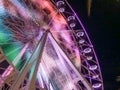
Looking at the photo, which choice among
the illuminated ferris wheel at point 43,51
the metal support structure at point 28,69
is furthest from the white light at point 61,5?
the metal support structure at point 28,69

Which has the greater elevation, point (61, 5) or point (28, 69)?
point (61, 5)

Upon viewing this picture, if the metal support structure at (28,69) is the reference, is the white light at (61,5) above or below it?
above

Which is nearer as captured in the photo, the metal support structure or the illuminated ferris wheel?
the metal support structure

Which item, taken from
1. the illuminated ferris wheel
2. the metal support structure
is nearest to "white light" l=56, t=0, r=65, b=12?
the illuminated ferris wheel

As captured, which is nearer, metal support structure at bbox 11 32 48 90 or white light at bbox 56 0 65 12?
metal support structure at bbox 11 32 48 90

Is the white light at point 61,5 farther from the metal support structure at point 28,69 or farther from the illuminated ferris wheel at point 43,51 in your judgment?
the metal support structure at point 28,69

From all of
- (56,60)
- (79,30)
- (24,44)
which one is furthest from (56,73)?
(79,30)

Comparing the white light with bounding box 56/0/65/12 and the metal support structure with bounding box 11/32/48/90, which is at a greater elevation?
the white light with bounding box 56/0/65/12

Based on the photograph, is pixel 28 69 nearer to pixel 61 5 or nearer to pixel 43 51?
pixel 43 51

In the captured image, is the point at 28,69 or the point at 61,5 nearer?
the point at 28,69

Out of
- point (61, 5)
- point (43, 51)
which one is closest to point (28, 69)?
point (43, 51)

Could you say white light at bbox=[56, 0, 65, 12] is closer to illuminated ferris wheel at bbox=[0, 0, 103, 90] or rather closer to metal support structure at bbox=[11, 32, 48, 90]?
illuminated ferris wheel at bbox=[0, 0, 103, 90]

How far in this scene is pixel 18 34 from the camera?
15.0m

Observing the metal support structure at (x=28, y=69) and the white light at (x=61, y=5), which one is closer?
the metal support structure at (x=28, y=69)
